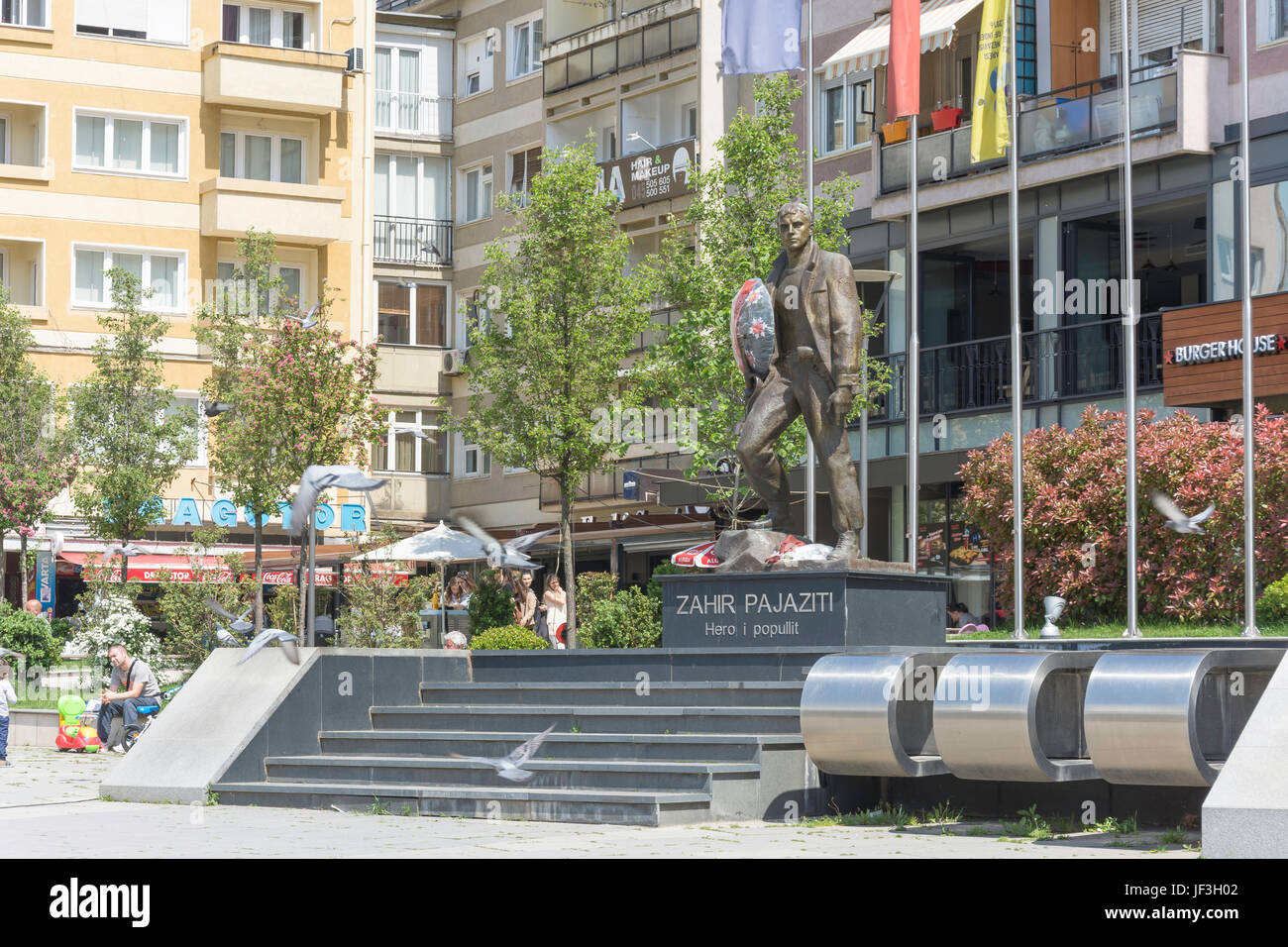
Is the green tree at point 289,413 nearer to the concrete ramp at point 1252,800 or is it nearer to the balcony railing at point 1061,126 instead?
the balcony railing at point 1061,126

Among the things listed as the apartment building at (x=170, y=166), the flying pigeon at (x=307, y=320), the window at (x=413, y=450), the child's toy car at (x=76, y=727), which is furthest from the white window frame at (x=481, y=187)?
the child's toy car at (x=76, y=727)

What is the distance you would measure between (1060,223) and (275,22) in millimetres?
24798

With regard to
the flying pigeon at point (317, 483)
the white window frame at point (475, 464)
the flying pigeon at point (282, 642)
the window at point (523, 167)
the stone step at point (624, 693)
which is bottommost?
the stone step at point (624, 693)

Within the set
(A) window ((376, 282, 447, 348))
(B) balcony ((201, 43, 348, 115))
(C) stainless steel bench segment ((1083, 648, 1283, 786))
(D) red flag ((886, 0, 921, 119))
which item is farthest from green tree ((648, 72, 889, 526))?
(A) window ((376, 282, 447, 348))

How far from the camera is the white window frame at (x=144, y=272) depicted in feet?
161

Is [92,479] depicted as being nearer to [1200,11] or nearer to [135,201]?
[135,201]

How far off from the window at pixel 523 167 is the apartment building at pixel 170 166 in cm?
417

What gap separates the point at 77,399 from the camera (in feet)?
123

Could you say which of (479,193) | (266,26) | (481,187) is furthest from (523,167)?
(266,26)

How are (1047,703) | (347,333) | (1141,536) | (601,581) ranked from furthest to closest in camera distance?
1. (347,333)
2. (601,581)
3. (1141,536)
4. (1047,703)

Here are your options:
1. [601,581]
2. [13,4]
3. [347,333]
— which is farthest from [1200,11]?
[13,4]

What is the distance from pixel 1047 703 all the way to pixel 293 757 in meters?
6.89

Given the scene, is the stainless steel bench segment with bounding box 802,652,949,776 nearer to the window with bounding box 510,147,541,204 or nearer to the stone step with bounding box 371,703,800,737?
the stone step with bounding box 371,703,800,737

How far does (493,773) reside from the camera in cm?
1678
